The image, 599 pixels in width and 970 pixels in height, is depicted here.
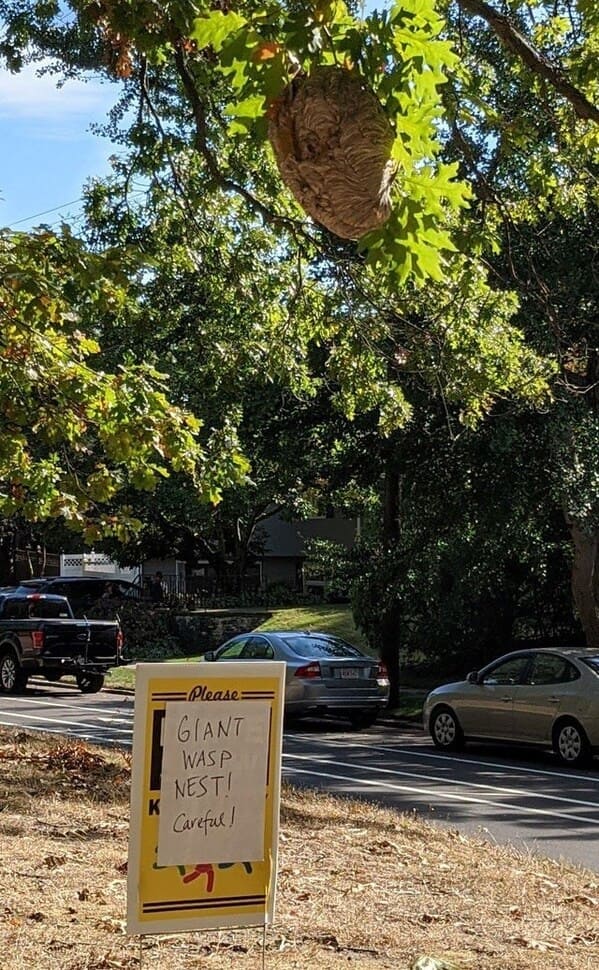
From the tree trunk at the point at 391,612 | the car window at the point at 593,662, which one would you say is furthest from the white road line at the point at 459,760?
the tree trunk at the point at 391,612

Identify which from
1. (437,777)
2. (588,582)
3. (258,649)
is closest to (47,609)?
(258,649)

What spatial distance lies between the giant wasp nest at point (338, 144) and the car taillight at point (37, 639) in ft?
67.7

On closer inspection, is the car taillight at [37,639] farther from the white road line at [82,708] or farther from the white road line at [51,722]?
the white road line at [51,722]

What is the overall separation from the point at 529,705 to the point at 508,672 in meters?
0.85

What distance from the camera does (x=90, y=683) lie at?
82.7 ft

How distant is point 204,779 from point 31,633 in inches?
778

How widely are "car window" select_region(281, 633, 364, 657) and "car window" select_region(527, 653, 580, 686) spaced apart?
13.2ft

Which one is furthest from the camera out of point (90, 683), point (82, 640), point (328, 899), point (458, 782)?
point (90, 683)

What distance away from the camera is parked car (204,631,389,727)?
18.8 metres

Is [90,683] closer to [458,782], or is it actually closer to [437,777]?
[437,777]

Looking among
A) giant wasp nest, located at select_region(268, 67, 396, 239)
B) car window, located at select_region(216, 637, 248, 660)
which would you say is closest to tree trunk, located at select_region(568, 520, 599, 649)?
car window, located at select_region(216, 637, 248, 660)

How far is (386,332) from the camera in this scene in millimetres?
11359

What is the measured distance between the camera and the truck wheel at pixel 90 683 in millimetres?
25066

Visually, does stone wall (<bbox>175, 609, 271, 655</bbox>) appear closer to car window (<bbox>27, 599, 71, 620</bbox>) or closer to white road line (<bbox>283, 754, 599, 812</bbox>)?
car window (<bbox>27, 599, 71, 620</bbox>)
